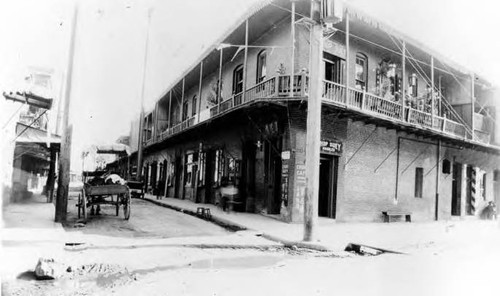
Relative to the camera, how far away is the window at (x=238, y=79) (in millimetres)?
15177

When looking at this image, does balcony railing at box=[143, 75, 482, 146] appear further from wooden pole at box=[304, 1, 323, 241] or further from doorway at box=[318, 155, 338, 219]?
wooden pole at box=[304, 1, 323, 241]

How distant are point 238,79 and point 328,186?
593 centimetres

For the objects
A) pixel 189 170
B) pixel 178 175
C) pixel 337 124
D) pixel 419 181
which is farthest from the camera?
pixel 178 175

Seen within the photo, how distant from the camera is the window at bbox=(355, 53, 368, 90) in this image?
517 inches

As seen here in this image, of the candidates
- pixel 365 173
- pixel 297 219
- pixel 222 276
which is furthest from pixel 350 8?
pixel 222 276

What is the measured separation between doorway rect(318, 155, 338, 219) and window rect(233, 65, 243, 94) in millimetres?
4925

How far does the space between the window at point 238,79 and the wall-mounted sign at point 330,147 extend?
16.2 feet

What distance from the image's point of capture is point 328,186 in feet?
39.7

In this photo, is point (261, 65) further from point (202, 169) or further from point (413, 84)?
point (413, 84)

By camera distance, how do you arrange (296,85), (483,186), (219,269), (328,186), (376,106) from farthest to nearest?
1. (483,186)
2. (376,106)
3. (328,186)
4. (296,85)
5. (219,269)

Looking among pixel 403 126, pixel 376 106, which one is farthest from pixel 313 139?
pixel 403 126

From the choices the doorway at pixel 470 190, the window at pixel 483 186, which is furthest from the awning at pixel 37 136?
the window at pixel 483 186

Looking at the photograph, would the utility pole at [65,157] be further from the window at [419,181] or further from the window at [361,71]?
the window at [419,181]

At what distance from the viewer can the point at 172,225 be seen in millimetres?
9289
